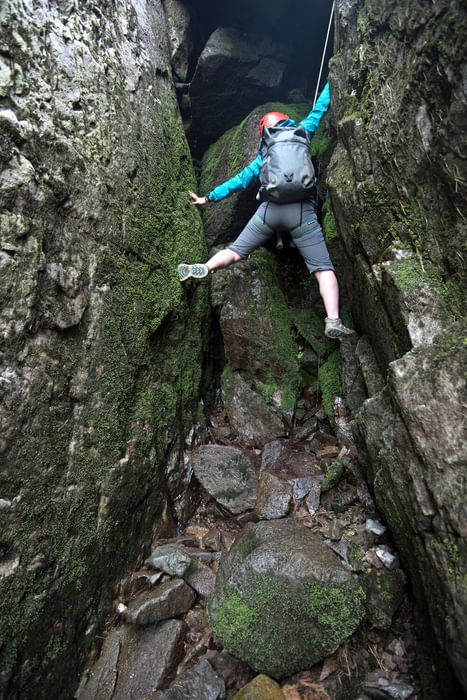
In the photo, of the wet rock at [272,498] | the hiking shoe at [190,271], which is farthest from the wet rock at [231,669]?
the hiking shoe at [190,271]

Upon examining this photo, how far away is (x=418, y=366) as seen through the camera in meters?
2.94

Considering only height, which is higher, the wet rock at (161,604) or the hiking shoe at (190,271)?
the hiking shoe at (190,271)

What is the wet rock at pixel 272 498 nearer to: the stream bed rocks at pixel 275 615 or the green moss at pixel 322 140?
the stream bed rocks at pixel 275 615

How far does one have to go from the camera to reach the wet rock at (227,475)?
4.80 m

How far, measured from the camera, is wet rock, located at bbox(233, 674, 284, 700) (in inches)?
114

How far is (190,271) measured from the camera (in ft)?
18.0

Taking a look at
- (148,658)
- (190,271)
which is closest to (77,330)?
(190,271)

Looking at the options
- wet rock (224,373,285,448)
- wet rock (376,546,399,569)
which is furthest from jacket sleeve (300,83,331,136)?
wet rock (376,546,399,569)

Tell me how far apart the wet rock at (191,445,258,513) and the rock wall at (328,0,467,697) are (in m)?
1.63

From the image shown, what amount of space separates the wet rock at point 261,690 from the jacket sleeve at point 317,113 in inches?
262

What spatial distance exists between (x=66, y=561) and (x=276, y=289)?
15.2 feet

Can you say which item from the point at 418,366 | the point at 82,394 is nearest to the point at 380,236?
the point at 418,366

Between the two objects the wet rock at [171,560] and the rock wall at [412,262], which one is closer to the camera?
the rock wall at [412,262]

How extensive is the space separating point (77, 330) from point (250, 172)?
363cm
